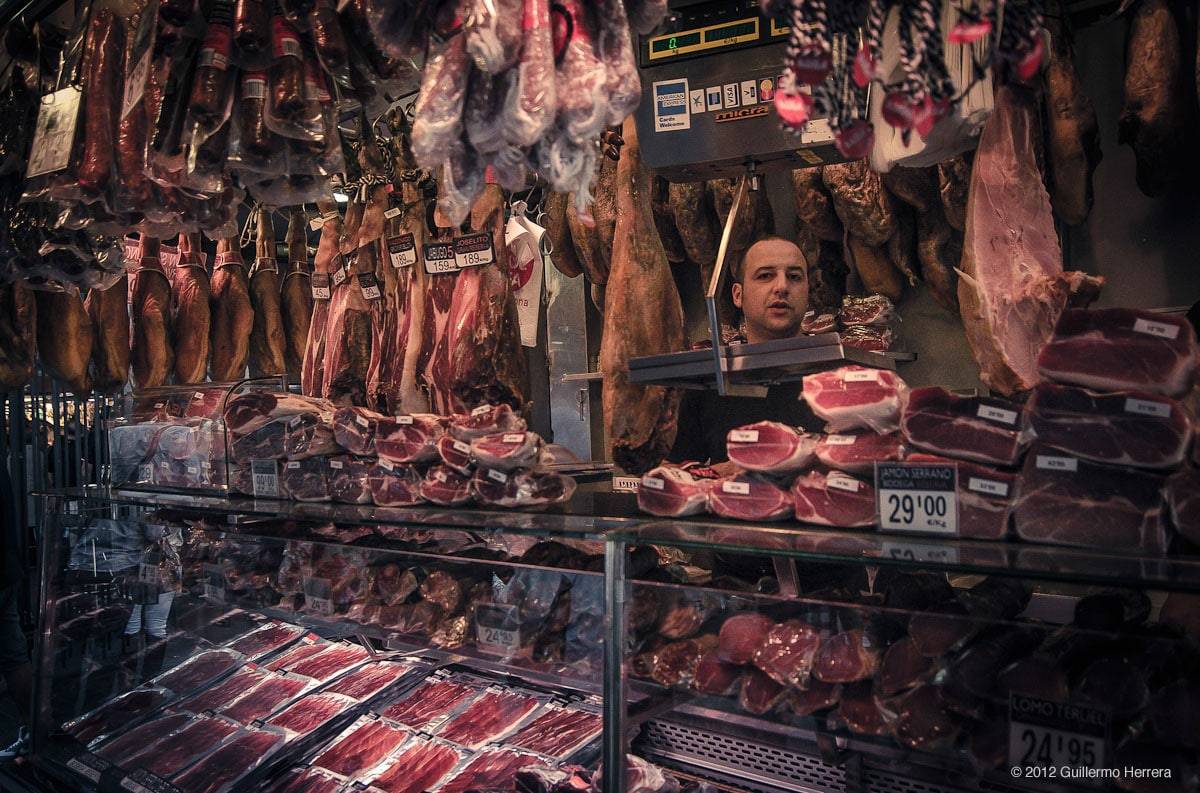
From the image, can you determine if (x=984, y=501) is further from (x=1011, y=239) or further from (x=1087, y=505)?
(x=1011, y=239)

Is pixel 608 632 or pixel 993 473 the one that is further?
pixel 608 632

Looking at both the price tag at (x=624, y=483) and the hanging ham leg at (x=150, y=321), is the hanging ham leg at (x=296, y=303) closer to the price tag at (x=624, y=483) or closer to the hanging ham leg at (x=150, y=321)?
the hanging ham leg at (x=150, y=321)

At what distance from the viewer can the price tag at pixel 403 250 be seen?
13.0ft

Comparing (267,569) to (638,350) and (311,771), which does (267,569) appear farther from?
(638,350)

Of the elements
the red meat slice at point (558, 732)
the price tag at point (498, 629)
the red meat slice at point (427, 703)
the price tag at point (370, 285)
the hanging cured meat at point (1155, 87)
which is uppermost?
the hanging cured meat at point (1155, 87)

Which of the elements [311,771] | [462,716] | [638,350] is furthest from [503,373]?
[311,771]

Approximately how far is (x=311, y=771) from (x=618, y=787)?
5.27 feet

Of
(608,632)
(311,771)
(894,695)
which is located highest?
(608,632)

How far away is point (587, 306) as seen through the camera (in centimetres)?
598

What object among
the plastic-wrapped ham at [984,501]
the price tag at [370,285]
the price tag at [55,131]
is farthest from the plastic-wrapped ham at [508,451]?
the price tag at [55,131]

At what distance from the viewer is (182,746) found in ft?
11.2

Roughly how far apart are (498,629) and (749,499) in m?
0.93

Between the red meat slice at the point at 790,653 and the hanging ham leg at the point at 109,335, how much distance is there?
192 inches

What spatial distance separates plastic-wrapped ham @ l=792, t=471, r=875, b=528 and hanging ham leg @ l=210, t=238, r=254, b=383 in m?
4.48
